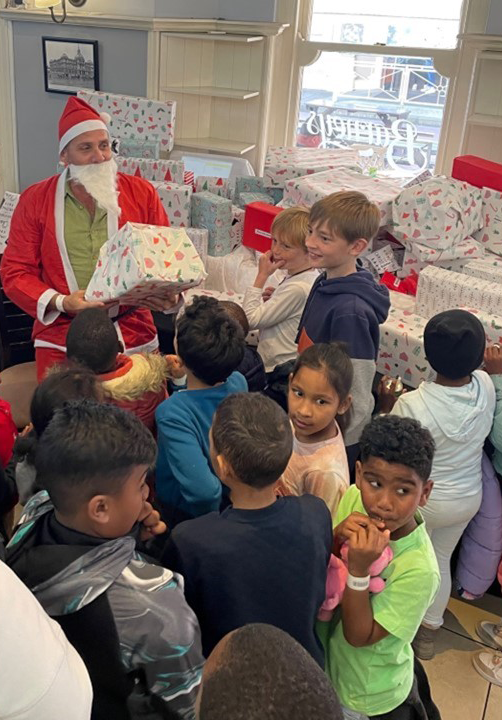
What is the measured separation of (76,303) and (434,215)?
1706 mm

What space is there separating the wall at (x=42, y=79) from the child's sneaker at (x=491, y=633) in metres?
3.63

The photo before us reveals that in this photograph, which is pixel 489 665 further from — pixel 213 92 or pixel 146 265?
pixel 213 92

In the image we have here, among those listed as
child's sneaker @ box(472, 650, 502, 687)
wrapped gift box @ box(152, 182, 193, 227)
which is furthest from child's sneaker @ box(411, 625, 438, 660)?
wrapped gift box @ box(152, 182, 193, 227)

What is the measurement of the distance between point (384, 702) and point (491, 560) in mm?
943

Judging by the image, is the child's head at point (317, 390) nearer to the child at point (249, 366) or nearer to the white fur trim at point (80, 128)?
the child at point (249, 366)

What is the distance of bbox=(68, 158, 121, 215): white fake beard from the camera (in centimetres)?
240

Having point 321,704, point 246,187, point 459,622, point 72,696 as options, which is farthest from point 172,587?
point 246,187

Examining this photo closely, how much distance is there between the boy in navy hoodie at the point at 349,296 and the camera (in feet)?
6.78

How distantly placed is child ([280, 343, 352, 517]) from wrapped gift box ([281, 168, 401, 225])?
1615mm

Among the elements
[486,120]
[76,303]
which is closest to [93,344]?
[76,303]

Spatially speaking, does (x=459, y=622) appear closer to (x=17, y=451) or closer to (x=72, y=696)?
(x=17, y=451)

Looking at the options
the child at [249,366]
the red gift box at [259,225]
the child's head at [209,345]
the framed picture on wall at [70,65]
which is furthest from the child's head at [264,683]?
the framed picture on wall at [70,65]

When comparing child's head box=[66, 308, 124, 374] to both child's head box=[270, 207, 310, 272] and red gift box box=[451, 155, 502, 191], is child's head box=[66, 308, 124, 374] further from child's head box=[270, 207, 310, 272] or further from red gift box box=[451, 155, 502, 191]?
red gift box box=[451, 155, 502, 191]

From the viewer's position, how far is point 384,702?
4.83 feet
